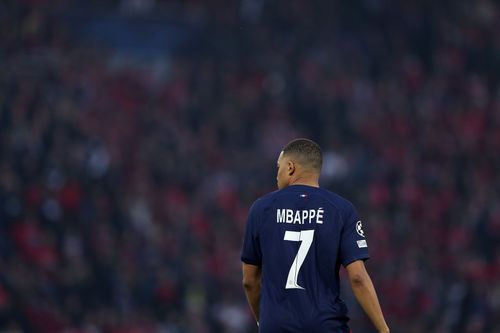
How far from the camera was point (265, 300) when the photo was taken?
547 centimetres

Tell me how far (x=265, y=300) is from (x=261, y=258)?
21 centimetres

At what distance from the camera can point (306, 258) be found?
5387mm

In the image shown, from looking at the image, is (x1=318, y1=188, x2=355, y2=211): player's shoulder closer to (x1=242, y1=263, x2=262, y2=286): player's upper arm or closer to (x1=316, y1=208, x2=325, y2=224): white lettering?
(x1=316, y1=208, x2=325, y2=224): white lettering

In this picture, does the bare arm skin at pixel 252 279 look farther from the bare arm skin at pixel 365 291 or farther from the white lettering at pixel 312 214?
the bare arm skin at pixel 365 291

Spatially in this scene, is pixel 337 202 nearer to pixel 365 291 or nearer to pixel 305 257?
pixel 305 257

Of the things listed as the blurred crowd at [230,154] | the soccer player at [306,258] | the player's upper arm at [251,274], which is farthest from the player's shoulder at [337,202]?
the blurred crowd at [230,154]

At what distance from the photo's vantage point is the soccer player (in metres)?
5.36

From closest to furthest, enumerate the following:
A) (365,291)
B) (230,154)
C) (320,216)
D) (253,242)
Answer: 1. (365,291)
2. (320,216)
3. (253,242)
4. (230,154)

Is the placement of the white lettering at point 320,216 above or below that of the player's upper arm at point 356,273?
above

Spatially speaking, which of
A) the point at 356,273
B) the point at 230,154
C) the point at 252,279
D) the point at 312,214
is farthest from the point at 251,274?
the point at 230,154

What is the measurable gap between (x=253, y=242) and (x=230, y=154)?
11.7 meters

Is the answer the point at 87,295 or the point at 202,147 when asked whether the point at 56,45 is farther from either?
the point at 87,295

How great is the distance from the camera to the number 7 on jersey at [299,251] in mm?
5383

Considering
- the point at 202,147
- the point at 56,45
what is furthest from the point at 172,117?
the point at 56,45
